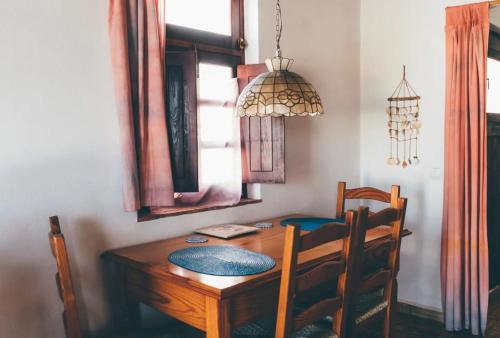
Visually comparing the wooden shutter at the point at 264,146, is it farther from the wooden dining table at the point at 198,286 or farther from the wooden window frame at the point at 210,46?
the wooden dining table at the point at 198,286

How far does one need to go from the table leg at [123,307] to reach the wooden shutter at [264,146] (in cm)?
105

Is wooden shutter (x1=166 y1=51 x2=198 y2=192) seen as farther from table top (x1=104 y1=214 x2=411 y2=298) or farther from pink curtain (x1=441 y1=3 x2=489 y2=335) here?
pink curtain (x1=441 y1=3 x2=489 y2=335)

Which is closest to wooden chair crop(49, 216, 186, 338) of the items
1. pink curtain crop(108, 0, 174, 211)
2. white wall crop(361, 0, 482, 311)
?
pink curtain crop(108, 0, 174, 211)

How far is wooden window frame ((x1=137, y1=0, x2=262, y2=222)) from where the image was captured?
2565 millimetres

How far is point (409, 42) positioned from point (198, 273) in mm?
2437

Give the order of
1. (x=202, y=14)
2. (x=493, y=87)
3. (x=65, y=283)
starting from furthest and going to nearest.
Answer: (x=493, y=87) < (x=202, y=14) < (x=65, y=283)

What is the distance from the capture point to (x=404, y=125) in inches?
135

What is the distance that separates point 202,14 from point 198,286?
1.74 meters

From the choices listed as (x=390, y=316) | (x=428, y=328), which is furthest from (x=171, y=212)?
(x=428, y=328)

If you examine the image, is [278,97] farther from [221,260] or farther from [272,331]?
Result: [272,331]

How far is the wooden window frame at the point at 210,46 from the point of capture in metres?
2.57

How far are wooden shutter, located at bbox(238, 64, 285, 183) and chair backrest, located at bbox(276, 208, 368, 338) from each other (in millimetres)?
1041

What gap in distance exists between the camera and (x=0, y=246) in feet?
6.18

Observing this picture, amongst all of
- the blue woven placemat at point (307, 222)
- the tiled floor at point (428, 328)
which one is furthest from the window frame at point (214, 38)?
the tiled floor at point (428, 328)
